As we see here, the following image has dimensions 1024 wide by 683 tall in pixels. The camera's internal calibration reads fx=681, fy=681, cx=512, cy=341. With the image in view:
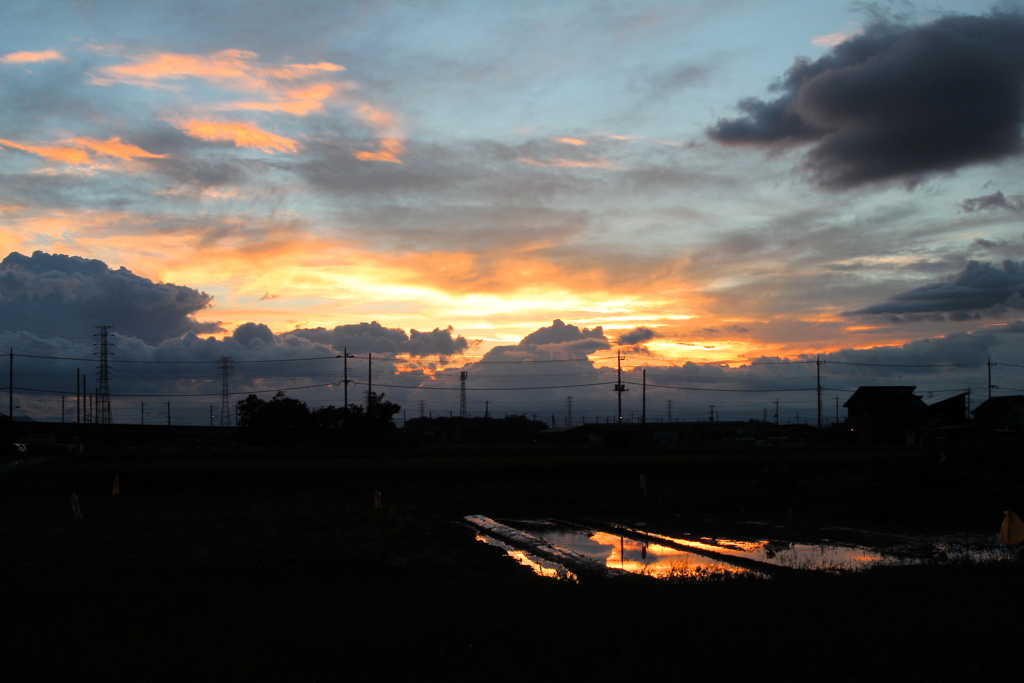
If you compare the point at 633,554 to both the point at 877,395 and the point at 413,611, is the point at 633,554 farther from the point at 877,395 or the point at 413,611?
the point at 877,395

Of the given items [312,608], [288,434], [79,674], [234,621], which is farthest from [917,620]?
[288,434]

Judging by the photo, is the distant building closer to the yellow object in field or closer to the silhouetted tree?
the silhouetted tree

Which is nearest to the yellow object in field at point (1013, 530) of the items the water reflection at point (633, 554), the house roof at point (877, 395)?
the water reflection at point (633, 554)

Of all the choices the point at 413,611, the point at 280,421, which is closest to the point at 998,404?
the point at 280,421

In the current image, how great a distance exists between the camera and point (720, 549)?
591 inches

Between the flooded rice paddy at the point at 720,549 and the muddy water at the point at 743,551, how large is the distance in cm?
2

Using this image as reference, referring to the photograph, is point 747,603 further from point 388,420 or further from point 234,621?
point 388,420

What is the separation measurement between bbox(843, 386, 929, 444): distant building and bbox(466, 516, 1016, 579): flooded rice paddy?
62.0m

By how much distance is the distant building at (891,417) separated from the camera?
72.1 m

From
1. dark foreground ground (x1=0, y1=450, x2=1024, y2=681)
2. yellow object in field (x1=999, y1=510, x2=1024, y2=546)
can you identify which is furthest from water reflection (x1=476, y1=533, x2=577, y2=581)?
yellow object in field (x1=999, y1=510, x2=1024, y2=546)

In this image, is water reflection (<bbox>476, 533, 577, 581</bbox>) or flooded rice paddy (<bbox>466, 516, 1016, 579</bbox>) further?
flooded rice paddy (<bbox>466, 516, 1016, 579</bbox>)

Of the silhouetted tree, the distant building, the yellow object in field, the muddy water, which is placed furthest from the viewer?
the distant building

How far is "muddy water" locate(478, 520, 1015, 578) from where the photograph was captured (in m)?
12.6

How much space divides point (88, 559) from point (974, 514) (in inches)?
817
